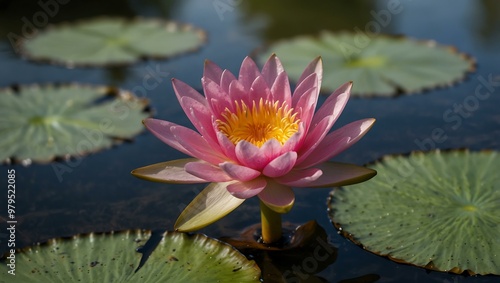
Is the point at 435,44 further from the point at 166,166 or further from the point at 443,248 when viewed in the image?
the point at 166,166

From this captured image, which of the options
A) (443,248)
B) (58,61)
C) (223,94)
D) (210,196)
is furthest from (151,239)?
(58,61)

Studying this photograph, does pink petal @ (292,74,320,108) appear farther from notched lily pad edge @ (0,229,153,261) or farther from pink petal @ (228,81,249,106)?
notched lily pad edge @ (0,229,153,261)

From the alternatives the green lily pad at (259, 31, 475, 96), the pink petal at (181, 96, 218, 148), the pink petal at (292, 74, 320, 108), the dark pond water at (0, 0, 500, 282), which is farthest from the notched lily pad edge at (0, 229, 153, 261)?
the green lily pad at (259, 31, 475, 96)

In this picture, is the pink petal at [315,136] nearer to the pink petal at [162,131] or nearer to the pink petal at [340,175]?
the pink petal at [340,175]

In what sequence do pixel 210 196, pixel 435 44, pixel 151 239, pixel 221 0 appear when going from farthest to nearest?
1. pixel 221 0
2. pixel 435 44
3. pixel 151 239
4. pixel 210 196

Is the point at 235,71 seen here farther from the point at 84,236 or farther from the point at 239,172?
the point at 239,172

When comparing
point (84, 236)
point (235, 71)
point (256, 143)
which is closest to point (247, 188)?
point (256, 143)

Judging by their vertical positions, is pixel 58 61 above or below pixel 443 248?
above
